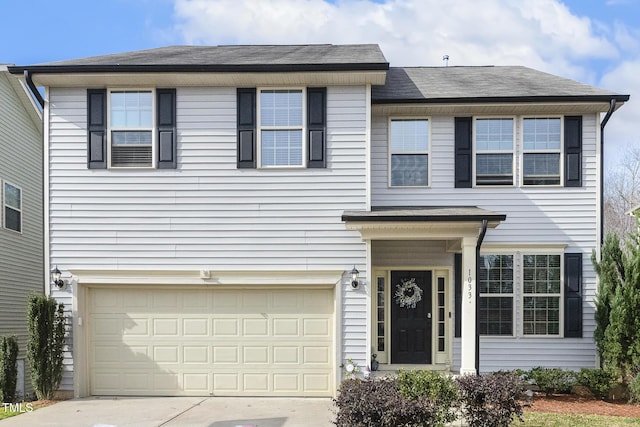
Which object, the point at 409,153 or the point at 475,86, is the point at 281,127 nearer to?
the point at 409,153

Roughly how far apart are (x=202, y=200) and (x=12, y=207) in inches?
260

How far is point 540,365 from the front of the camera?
1105 centimetres

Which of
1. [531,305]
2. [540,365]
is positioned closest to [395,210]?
[531,305]

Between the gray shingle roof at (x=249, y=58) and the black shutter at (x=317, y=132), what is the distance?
2.29 ft

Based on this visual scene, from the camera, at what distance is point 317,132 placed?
1041 centimetres

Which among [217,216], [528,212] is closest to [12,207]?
[217,216]

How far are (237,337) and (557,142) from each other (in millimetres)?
6834

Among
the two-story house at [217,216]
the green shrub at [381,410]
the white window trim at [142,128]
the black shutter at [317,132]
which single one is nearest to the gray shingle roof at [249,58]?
the two-story house at [217,216]

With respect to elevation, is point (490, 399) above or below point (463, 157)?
below

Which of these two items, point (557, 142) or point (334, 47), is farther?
point (334, 47)

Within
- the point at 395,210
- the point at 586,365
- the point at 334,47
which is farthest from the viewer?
the point at 334,47

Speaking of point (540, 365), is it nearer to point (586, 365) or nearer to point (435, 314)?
point (586, 365)

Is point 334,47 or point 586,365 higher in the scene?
point 334,47

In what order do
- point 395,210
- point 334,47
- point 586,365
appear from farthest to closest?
1. point 334,47
2. point 586,365
3. point 395,210
